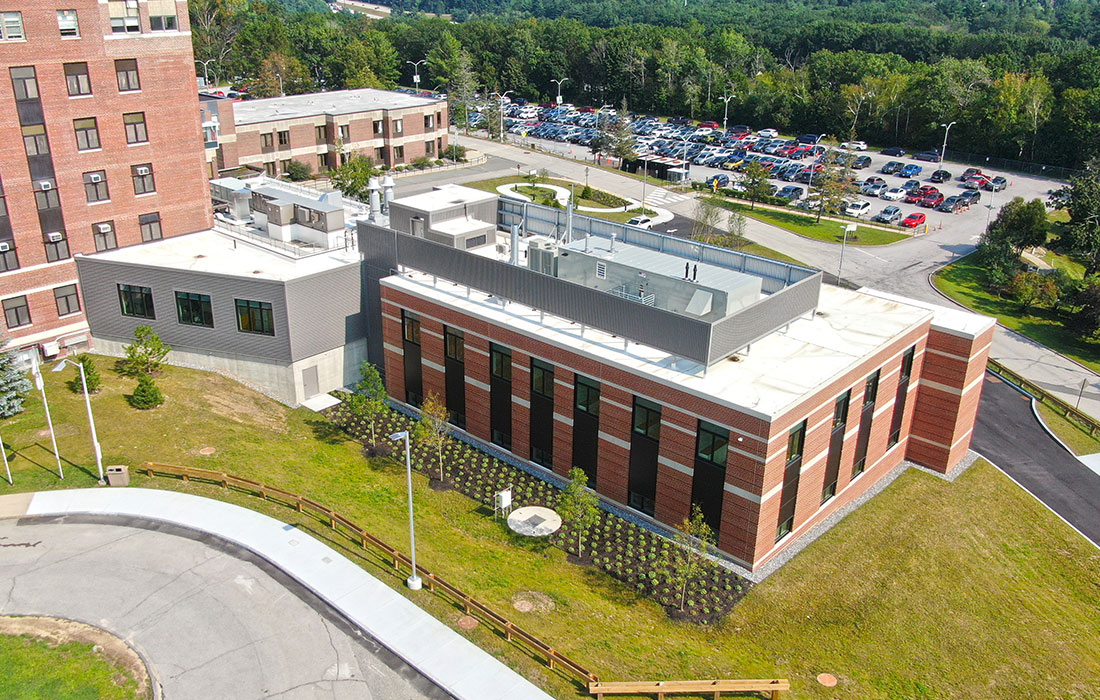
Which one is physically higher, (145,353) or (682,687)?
(145,353)

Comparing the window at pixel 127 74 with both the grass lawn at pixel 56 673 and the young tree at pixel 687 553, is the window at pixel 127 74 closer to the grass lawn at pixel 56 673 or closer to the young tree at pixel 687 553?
the grass lawn at pixel 56 673

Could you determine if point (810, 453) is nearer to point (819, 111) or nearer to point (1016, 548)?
point (1016, 548)

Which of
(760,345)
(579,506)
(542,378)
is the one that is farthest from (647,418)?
(760,345)

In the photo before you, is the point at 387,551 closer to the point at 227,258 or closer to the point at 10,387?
the point at 10,387

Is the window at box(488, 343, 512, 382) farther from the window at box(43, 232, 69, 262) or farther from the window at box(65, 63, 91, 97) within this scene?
the window at box(65, 63, 91, 97)

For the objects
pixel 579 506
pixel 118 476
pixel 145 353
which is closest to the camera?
pixel 579 506
